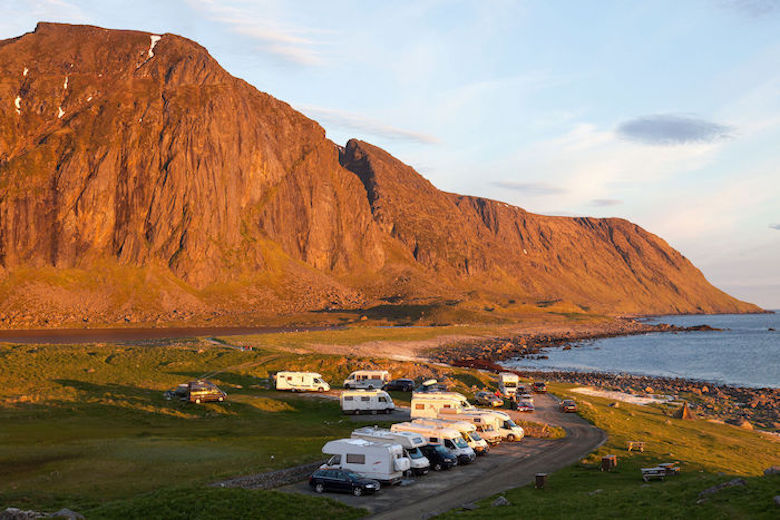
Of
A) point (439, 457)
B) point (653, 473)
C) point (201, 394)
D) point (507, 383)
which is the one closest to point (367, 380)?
point (507, 383)

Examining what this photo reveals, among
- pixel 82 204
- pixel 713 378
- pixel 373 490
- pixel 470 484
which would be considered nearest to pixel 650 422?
pixel 470 484

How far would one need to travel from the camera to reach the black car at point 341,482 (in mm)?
26531

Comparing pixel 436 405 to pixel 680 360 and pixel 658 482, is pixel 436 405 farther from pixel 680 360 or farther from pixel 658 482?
pixel 680 360

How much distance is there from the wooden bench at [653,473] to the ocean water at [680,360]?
2968 inches

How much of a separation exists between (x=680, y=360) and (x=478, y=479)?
109 metres

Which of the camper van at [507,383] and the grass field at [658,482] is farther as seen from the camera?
the camper van at [507,383]

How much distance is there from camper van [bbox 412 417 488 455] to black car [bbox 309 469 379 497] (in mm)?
8653

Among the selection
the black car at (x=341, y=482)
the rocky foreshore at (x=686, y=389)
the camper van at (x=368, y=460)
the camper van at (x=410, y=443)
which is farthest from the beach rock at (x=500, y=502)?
the rocky foreshore at (x=686, y=389)

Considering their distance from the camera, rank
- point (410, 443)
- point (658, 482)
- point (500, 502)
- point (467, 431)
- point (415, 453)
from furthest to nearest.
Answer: point (467, 431)
point (415, 453)
point (410, 443)
point (658, 482)
point (500, 502)

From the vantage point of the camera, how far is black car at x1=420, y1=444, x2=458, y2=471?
1259 inches

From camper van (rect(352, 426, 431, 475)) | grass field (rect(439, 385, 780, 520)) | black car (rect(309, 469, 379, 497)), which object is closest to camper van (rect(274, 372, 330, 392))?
grass field (rect(439, 385, 780, 520))

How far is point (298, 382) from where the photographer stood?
56750mm

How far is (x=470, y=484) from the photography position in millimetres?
28906

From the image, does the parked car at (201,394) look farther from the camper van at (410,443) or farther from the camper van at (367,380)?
the camper van at (410,443)
